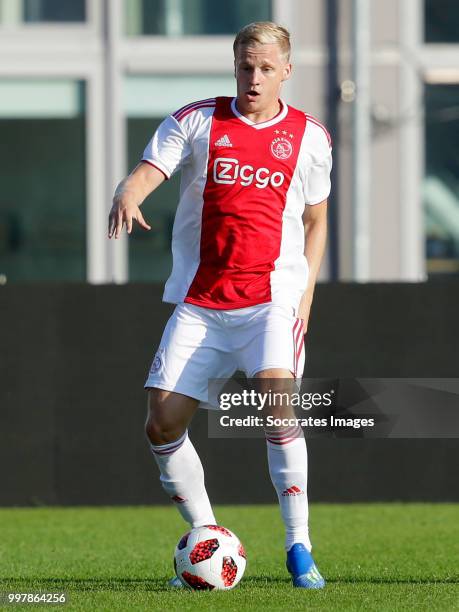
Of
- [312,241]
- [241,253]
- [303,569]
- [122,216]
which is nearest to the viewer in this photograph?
[122,216]

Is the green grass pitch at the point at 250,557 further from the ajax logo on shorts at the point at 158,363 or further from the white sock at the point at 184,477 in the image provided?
the ajax logo on shorts at the point at 158,363

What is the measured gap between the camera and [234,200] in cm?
616

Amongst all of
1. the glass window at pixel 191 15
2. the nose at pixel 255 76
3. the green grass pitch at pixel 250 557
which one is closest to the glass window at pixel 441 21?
the glass window at pixel 191 15

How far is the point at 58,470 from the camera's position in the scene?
1080 centimetres

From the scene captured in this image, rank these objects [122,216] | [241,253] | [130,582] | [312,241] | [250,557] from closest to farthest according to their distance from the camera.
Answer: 1. [122,216]
2. [241,253]
3. [312,241]
4. [130,582]
5. [250,557]

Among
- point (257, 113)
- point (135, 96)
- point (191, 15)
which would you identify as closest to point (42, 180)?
A: point (135, 96)

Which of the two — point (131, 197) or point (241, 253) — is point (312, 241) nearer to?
point (241, 253)

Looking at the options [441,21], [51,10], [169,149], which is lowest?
[169,149]

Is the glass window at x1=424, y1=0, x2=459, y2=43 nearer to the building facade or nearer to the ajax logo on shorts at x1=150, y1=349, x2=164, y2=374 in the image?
the building facade

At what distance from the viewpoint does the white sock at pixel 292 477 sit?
611cm

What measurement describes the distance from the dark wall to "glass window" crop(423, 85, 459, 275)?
3877 millimetres

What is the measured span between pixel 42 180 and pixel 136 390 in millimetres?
4267

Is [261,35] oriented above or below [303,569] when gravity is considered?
above

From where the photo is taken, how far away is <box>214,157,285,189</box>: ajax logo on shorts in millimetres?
6152
